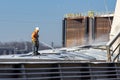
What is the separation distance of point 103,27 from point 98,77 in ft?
228

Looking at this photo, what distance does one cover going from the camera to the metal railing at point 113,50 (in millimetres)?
11578

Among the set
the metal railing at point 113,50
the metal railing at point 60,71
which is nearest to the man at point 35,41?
the metal railing at point 113,50

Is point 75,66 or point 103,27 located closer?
point 75,66

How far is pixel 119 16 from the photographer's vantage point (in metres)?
27.0

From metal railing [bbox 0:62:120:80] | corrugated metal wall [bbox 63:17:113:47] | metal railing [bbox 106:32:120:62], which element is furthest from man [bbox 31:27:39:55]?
corrugated metal wall [bbox 63:17:113:47]

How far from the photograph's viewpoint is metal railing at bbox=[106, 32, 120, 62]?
11578 mm

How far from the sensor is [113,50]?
12195 mm

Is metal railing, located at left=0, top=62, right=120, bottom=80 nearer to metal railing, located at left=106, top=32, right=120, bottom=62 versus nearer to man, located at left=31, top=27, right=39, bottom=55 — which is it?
metal railing, located at left=106, top=32, right=120, bottom=62

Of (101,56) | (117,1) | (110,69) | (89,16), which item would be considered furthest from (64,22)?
(110,69)

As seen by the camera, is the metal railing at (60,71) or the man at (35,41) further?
the man at (35,41)

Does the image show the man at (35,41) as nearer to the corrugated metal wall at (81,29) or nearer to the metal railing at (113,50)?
the metal railing at (113,50)

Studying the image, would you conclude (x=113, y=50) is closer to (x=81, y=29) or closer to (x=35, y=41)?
(x=35, y=41)

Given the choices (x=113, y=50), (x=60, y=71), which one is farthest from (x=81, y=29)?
(x=60, y=71)

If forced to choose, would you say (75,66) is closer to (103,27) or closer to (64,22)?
(103,27)
